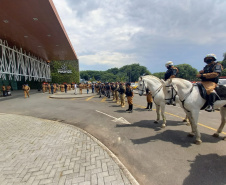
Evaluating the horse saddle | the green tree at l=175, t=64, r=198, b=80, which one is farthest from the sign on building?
the green tree at l=175, t=64, r=198, b=80

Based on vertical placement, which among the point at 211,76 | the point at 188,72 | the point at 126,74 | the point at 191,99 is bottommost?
the point at 191,99

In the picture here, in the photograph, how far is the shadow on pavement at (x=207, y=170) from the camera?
2631 millimetres

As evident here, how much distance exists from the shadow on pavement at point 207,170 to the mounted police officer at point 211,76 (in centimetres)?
151

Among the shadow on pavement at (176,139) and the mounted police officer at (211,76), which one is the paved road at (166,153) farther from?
the mounted police officer at (211,76)

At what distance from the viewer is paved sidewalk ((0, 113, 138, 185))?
2.61 meters

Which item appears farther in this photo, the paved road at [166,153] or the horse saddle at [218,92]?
the horse saddle at [218,92]

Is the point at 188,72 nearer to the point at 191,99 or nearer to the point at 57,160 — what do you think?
the point at 191,99

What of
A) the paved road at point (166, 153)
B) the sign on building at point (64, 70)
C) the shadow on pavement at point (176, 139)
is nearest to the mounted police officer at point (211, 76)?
the shadow on pavement at point (176, 139)

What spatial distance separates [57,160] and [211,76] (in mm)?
5145

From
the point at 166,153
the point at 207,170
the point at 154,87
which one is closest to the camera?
the point at 207,170

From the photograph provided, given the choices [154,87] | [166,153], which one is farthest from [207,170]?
[154,87]

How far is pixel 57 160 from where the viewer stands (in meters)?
3.25

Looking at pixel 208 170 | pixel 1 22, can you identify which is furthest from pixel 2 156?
pixel 1 22

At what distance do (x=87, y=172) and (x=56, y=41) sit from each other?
69.4 ft
